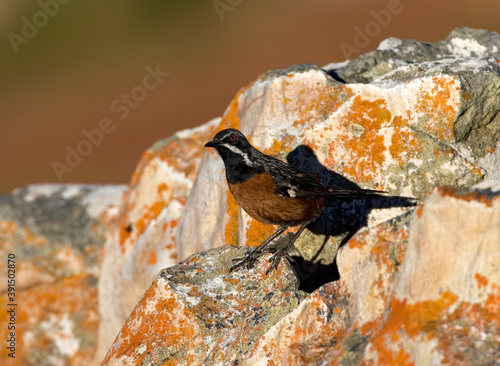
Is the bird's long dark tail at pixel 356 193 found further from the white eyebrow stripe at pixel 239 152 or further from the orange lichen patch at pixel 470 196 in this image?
the orange lichen patch at pixel 470 196

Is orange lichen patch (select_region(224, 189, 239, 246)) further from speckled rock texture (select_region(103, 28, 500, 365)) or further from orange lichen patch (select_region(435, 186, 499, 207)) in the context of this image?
orange lichen patch (select_region(435, 186, 499, 207))

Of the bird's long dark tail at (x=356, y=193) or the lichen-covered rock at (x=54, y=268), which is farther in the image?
the lichen-covered rock at (x=54, y=268)

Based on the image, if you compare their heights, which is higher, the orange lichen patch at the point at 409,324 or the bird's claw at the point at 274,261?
the bird's claw at the point at 274,261

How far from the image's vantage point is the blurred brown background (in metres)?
30.1

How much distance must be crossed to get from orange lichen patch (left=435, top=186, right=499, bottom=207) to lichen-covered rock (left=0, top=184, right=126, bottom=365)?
22.5 feet

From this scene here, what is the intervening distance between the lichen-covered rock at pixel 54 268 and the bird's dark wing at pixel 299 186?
4211 millimetres

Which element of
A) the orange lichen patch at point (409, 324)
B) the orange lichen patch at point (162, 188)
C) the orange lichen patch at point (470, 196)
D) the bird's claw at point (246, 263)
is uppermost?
A: the orange lichen patch at point (162, 188)

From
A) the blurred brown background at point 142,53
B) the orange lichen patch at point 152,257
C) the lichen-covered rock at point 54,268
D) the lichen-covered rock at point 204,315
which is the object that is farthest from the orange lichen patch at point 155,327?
the blurred brown background at point 142,53

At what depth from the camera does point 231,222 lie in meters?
8.00

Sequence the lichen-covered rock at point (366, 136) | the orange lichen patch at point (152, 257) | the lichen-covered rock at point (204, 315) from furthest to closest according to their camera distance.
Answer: the orange lichen patch at point (152, 257) → the lichen-covered rock at point (366, 136) → the lichen-covered rock at point (204, 315)

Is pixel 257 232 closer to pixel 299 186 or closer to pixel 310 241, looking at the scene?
pixel 310 241

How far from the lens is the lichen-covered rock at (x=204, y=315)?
213 inches

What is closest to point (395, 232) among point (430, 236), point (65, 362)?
point (430, 236)

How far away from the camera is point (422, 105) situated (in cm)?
736
